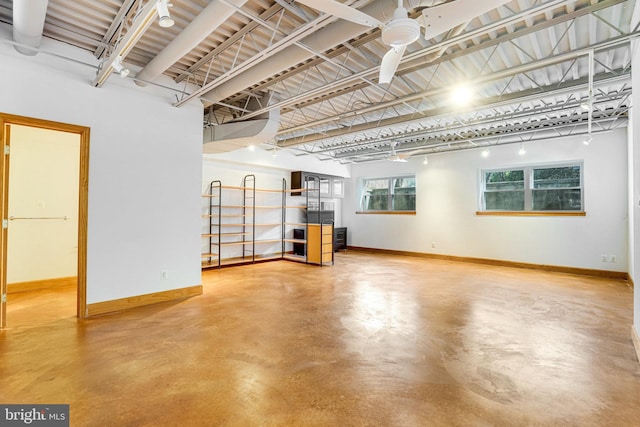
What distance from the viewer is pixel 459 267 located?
7141 mm

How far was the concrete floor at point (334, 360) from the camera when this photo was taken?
1941 millimetres

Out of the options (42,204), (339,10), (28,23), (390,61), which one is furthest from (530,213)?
(42,204)

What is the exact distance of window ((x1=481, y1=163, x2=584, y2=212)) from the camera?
656 centimetres

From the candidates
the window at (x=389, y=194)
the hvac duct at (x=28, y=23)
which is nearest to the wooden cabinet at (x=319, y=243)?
the window at (x=389, y=194)

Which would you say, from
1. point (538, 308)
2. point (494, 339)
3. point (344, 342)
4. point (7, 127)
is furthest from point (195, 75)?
point (538, 308)

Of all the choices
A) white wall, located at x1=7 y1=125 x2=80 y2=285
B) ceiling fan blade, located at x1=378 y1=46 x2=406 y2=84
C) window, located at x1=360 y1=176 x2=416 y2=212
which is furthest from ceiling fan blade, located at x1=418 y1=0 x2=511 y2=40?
window, located at x1=360 y1=176 x2=416 y2=212

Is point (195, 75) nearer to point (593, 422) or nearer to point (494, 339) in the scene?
point (494, 339)

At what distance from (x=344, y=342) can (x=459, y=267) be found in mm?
5148

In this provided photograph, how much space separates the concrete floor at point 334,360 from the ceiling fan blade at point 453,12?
8.14ft

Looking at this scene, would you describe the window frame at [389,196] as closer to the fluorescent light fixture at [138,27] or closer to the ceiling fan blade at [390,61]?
the ceiling fan blade at [390,61]

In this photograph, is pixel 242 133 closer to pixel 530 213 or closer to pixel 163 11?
pixel 163 11

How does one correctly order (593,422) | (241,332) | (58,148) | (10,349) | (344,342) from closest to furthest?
1. (593,422)
2. (10,349)
3. (344,342)
4. (241,332)
5. (58,148)

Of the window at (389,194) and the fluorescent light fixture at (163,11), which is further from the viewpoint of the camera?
the window at (389,194)

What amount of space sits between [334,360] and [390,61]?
2449mm
